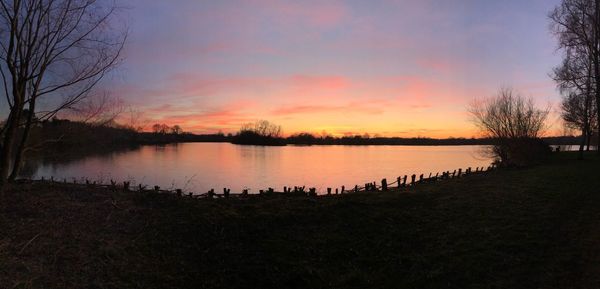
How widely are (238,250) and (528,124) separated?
41.3 metres

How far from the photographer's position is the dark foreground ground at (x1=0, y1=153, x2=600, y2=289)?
7188mm

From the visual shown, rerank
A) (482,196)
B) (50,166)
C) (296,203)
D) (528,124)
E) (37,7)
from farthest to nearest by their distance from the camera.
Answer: (50,166)
(528,124)
(482,196)
(296,203)
(37,7)

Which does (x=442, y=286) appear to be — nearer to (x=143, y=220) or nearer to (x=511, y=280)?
(x=511, y=280)

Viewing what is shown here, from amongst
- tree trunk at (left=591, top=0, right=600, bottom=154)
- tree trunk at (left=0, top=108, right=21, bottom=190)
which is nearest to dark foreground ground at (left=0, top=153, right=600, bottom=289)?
tree trunk at (left=0, top=108, right=21, bottom=190)

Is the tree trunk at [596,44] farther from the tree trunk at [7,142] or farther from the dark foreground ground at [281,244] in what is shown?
the tree trunk at [7,142]

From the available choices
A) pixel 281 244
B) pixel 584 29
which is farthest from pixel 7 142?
pixel 584 29

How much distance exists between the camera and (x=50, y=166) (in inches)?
1791

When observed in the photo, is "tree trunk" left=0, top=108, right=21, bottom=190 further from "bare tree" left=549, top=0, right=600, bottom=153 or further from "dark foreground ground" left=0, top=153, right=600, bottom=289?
"bare tree" left=549, top=0, right=600, bottom=153

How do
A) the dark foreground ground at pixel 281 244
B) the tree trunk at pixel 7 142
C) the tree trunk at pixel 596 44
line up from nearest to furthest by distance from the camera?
the dark foreground ground at pixel 281 244, the tree trunk at pixel 7 142, the tree trunk at pixel 596 44

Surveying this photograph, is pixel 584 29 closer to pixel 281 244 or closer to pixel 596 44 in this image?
pixel 596 44

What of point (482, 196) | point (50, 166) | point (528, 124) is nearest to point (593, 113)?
point (528, 124)

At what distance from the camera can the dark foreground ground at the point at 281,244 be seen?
7.19 meters

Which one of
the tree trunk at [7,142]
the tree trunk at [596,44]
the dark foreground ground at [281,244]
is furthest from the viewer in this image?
the tree trunk at [596,44]

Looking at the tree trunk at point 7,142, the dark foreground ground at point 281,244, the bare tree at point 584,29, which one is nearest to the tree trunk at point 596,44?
the bare tree at point 584,29
